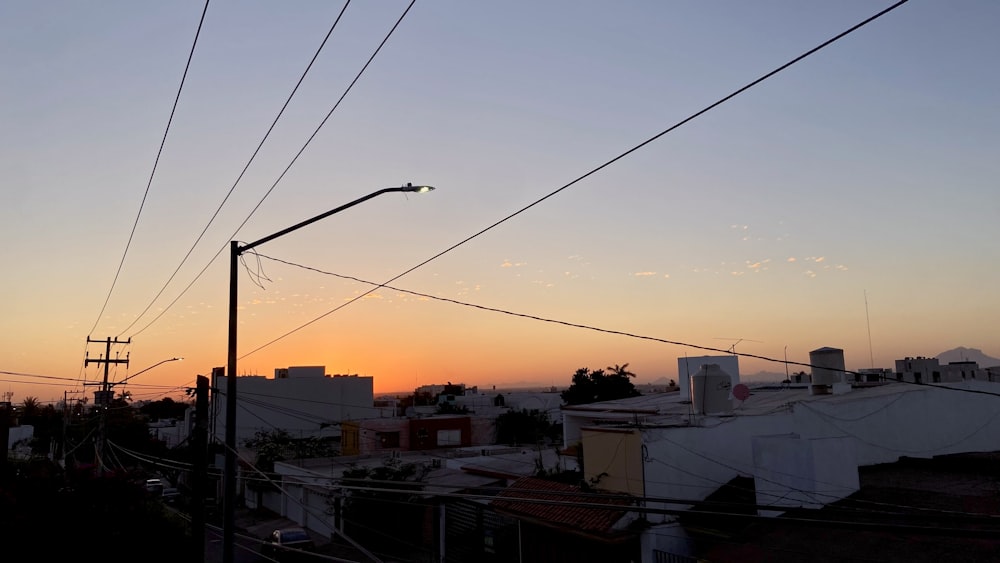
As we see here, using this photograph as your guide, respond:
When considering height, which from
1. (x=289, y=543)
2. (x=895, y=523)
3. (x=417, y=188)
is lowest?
(x=289, y=543)

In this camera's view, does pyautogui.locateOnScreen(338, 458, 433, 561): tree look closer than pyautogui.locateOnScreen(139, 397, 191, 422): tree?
Yes

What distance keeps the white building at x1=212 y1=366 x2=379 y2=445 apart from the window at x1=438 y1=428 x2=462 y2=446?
22159 millimetres

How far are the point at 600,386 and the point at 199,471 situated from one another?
5279cm

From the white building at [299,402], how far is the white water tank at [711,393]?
57.9 meters

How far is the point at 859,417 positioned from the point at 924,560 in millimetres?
10626

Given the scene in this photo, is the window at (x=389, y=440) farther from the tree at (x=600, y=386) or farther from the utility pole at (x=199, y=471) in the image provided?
the utility pole at (x=199, y=471)

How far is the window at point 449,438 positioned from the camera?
194ft

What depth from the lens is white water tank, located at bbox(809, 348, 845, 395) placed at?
27.8 m

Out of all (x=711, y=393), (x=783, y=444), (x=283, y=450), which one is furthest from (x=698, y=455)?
(x=283, y=450)

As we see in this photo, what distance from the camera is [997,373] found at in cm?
3638

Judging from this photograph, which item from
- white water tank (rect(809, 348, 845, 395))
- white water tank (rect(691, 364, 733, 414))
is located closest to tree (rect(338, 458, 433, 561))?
white water tank (rect(691, 364, 733, 414))

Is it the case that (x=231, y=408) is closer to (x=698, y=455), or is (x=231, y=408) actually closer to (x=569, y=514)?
(x=569, y=514)

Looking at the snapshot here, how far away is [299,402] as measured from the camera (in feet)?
267

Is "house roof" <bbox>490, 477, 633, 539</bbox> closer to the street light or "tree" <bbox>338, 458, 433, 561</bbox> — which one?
the street light
